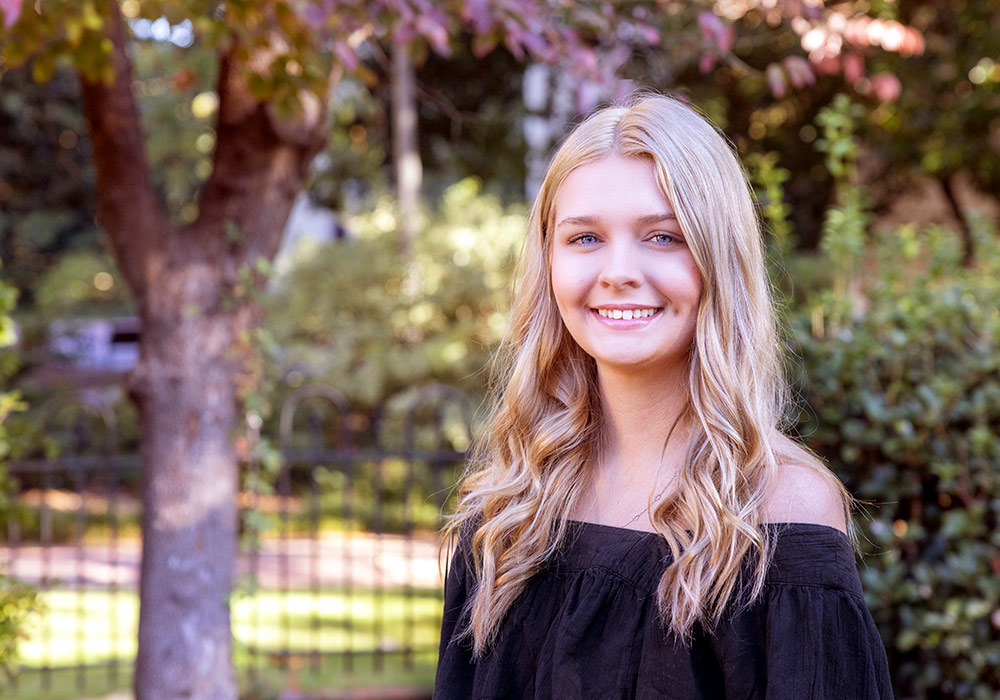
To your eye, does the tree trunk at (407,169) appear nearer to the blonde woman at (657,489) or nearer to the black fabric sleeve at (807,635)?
the blonde woman at (657,489)

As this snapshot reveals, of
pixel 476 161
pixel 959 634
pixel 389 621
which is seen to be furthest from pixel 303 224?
pixel 959 634

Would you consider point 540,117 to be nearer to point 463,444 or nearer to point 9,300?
point 463,444

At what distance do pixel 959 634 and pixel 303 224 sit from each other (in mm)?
15698

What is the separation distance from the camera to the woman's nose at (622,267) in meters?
1.61

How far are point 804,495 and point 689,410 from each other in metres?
0.26

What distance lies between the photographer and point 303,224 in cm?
1759

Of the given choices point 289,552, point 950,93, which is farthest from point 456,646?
point 950,93

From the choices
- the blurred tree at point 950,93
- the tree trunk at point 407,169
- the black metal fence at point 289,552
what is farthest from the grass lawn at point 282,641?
the blurred tree at point 950,93

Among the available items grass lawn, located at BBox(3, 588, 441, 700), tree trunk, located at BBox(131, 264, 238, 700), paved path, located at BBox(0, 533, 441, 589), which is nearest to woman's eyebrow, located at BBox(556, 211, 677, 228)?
tree trunk, located at BBox(131, 264, 238, 700)

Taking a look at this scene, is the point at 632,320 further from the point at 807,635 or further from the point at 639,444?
the point at 807,635

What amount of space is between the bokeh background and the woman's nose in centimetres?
90

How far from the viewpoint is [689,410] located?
1.70m

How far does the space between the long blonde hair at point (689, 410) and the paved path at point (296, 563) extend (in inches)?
207

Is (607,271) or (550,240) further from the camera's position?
(550,240)
